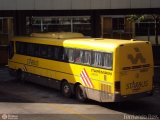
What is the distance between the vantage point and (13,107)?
64.5 feet

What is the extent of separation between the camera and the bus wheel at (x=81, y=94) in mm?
20822

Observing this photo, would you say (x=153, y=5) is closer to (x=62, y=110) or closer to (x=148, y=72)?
(x=148, y=72)

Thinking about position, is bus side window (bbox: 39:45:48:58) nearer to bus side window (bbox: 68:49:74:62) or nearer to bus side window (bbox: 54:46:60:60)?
bus side window (bbox: 54:46:60:60)

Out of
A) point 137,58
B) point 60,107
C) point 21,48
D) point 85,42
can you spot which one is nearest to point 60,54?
point 85,42

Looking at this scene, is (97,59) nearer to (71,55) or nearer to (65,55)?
(71,55)

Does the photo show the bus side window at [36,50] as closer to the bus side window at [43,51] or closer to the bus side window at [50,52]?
the bus side window at [43,51]

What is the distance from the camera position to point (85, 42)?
21031 millimetres

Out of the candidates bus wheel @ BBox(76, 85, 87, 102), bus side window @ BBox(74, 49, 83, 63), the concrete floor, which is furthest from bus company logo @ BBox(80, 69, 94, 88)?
the concrete floor

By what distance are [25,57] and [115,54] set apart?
8.72 m

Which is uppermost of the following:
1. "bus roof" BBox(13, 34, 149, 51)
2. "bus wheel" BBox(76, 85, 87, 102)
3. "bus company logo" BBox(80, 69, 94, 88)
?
"bus roof" BBox(13, 34, 149, 51)

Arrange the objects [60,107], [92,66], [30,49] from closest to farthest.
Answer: [60,107] < [92,66] < [30,49]

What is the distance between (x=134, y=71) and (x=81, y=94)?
124 inches

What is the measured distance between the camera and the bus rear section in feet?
61.8

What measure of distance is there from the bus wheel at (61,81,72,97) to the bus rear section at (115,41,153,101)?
382cm
